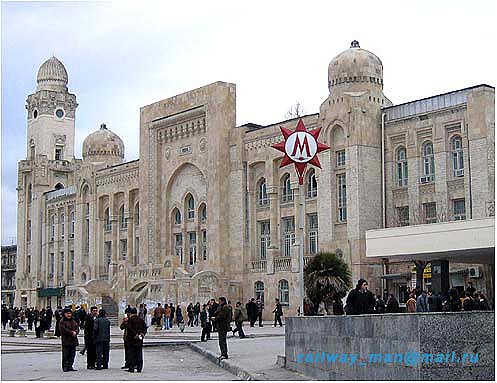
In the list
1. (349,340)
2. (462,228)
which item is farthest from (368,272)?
(349,340)

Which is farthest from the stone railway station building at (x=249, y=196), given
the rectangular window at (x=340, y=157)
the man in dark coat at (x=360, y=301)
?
the man in dark coat at (x=360, y=301)

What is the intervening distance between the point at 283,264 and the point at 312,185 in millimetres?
4385

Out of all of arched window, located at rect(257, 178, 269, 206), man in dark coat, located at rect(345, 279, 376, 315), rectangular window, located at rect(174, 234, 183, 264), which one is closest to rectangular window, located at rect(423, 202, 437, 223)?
arched window, located at rect(257, 178, 269, 206)

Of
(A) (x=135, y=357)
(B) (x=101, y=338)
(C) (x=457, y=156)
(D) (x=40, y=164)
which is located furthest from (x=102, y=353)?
(D) (x=40, y=164)

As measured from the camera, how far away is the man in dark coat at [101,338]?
62.6 ft

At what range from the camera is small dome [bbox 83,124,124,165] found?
62781 millimetres

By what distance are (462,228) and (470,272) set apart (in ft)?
43.2

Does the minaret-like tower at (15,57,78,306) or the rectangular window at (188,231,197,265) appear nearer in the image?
the rectangular window at (188,231,197,265)

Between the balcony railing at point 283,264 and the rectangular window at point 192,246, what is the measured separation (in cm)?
765

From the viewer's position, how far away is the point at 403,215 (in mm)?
40000

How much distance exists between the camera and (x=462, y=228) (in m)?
22.8

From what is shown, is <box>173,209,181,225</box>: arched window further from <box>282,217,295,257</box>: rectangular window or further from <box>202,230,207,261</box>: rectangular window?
<box>282,217,295,257</box>: rectangular window

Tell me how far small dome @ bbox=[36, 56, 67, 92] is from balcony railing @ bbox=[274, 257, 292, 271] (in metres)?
36.5

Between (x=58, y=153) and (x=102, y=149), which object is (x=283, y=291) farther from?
(x=58, y=153)
